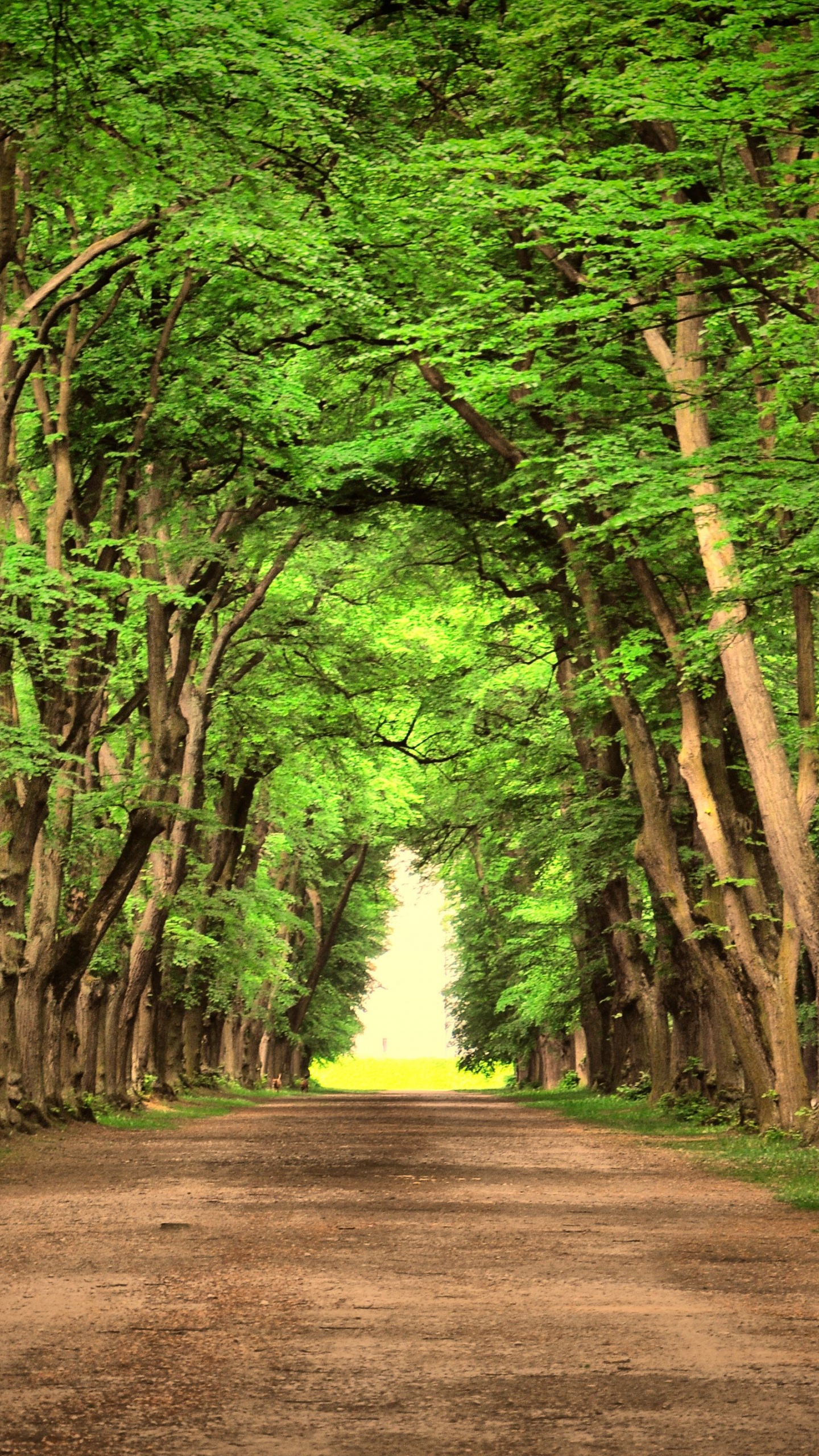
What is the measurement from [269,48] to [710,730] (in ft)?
36.8

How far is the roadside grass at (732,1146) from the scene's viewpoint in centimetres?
1565

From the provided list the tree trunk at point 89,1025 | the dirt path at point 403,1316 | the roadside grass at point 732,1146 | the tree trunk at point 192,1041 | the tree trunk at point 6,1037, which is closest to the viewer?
the dirt path at point 403,1316

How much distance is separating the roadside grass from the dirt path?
15.2 inches

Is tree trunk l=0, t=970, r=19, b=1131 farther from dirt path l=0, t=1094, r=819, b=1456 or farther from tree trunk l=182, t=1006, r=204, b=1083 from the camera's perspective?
tree trunk l=182, t=1006, r=204, b=1083

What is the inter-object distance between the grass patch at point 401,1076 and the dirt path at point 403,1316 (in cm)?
8539

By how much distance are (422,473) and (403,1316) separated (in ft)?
55.4

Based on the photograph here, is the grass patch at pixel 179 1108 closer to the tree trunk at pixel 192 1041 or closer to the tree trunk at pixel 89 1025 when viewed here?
the tree trunk at pixel 192 1041

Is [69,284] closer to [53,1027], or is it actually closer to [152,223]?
[152,223]

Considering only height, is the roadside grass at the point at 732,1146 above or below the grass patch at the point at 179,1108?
below

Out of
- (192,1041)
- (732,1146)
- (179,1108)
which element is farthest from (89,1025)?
(732,1146)

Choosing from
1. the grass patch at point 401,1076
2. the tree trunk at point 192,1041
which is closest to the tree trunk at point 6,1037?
the tree trunk at point 192,1041

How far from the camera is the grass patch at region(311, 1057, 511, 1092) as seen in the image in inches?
4065

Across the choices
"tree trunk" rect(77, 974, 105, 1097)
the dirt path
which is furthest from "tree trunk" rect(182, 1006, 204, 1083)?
the dirt path

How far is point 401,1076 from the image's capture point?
115 meters
